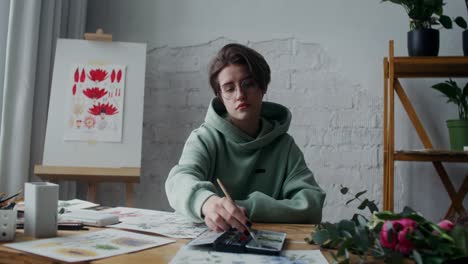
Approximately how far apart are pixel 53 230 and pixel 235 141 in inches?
25.5

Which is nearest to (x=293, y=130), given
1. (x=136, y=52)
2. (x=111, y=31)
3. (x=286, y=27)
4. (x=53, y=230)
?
(x=286, y=27)

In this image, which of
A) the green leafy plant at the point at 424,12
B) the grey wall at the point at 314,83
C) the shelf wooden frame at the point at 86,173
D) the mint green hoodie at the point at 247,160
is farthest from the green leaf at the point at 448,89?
the shelf wooden frame at the point at 86,173

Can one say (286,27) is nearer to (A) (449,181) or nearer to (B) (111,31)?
(B) (111,31)

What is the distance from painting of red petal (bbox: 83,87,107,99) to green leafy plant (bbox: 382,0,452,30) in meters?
1.32

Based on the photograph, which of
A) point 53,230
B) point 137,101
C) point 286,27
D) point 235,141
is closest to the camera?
point 53,230

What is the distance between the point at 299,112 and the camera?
2234 millimetres

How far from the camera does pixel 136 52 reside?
2.01m

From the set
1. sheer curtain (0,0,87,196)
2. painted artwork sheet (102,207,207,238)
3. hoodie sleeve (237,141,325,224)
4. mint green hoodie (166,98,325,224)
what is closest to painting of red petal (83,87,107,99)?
sheer curtain (0,0,87,196)

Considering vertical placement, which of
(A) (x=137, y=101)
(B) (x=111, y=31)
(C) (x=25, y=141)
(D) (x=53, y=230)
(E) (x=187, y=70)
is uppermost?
(B) (x=111, y=31)

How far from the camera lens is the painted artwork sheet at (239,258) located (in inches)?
24.5

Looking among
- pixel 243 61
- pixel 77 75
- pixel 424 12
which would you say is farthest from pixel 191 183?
pixel 424 12

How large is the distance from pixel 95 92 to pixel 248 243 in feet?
4.70

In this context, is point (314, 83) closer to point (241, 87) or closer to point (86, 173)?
point (241, 87)

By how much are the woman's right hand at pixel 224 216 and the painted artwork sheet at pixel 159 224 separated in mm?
36
